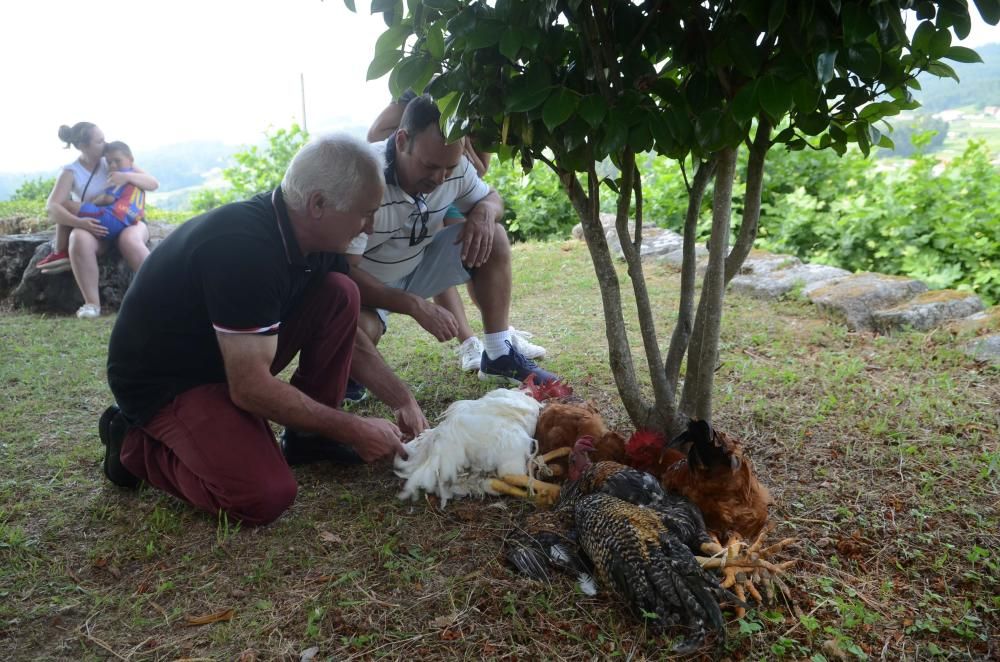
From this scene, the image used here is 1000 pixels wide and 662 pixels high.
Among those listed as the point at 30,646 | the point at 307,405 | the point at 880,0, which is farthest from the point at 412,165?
the point at 30,646

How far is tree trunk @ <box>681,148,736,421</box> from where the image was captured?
2363 mm

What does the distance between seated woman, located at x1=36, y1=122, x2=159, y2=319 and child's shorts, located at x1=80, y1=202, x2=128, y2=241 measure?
39 millimetres

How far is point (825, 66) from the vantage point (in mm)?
1729

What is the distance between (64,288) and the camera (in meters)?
6.93

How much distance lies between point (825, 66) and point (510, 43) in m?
0.79

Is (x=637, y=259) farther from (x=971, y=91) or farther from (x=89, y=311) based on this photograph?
(x=971, y=91)

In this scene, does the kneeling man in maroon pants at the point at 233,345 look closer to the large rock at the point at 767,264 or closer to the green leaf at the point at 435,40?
the green leaf at the point at 435,40

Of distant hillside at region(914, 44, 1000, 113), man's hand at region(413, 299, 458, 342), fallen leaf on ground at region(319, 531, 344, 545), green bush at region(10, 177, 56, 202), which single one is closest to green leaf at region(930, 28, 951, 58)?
man's hand at region(413, 299, 458, 342)

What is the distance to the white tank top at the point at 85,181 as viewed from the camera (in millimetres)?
6633

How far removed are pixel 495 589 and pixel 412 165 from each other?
205 cm

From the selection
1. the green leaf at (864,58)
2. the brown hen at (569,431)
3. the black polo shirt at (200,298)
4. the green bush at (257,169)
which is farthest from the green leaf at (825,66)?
the green bush at (257,169)

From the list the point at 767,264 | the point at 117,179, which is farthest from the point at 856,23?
the point at 117,179

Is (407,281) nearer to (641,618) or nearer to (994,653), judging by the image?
(641,618)

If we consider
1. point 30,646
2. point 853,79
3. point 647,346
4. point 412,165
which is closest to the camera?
point 30,646
